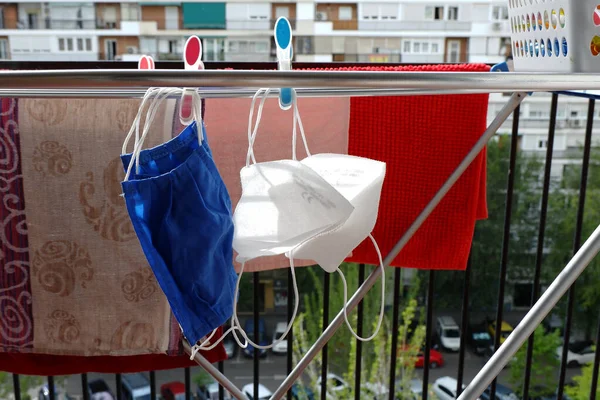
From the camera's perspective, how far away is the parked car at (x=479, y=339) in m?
9.20

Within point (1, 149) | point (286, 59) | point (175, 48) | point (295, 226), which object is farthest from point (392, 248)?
point (175, 48)

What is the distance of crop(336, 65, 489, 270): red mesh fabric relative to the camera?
4.08ft

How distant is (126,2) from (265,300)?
4.20 m

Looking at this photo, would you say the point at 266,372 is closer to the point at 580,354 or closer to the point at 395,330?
the point at 580,354

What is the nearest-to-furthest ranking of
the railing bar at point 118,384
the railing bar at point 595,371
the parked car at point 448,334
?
the railing bar at point 118,384 < the railing bar at point 595,371 < the parked car at point 448,334

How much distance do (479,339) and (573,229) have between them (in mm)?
2337

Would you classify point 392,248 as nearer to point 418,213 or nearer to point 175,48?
point 418,213

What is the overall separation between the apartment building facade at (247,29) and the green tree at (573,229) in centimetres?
213

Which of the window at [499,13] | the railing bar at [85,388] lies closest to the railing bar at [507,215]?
the railing bar at [85,388]

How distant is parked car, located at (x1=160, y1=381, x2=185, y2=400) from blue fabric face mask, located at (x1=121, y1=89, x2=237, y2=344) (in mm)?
7671

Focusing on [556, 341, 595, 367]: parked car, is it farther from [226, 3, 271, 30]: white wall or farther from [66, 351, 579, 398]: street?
[226, 3, 271, 30]: white wall

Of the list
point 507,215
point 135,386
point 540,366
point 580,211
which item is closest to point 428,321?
point 507,215

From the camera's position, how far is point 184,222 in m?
0.85

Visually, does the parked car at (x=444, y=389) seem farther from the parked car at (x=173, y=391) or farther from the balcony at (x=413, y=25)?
the balcony at (x=413, y=25)
